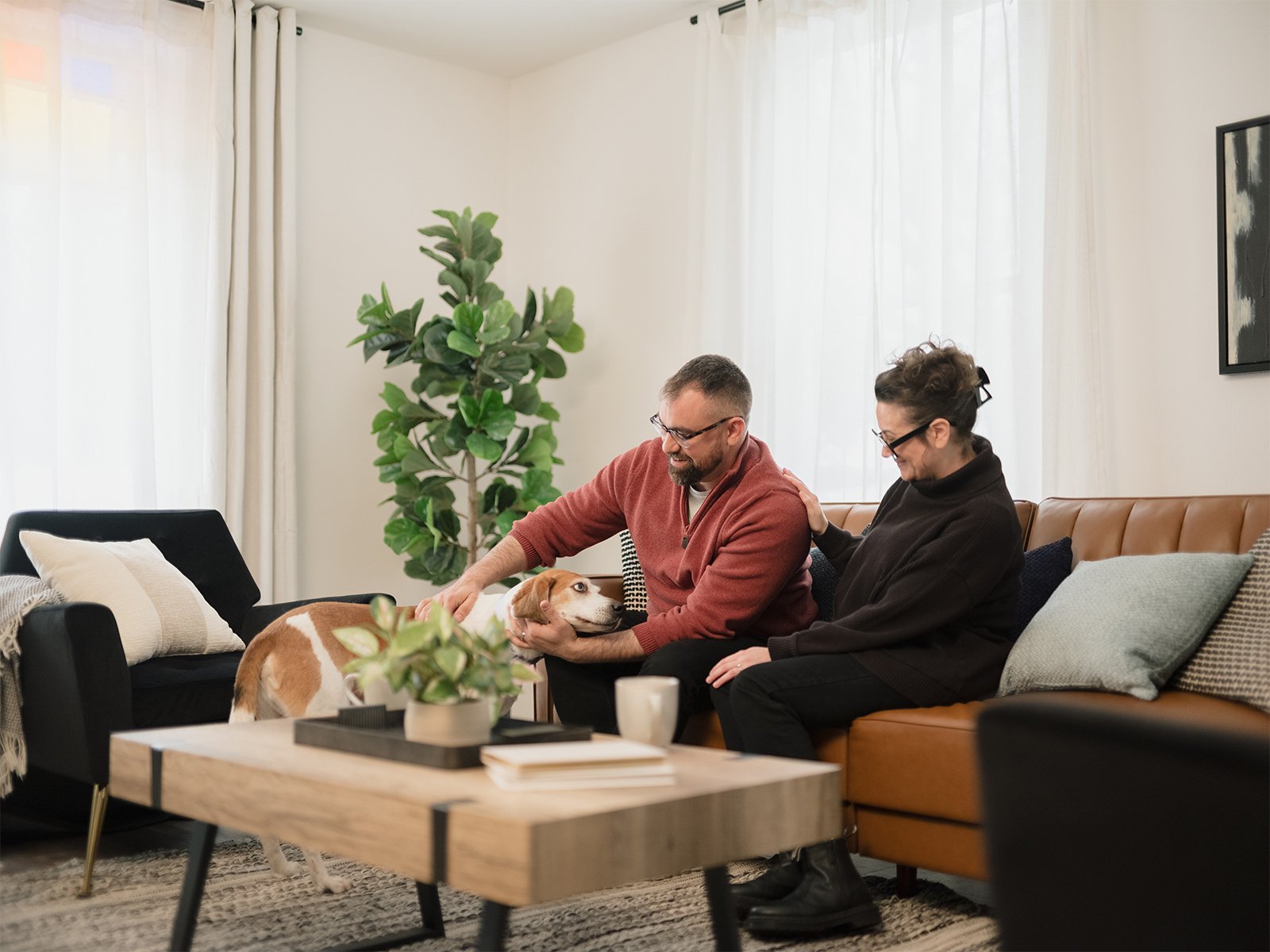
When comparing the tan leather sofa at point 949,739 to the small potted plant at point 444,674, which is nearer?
the small potted plant at point 444,674

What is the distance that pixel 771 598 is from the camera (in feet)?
8.60

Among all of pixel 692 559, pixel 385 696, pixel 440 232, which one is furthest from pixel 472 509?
pixel 385 696

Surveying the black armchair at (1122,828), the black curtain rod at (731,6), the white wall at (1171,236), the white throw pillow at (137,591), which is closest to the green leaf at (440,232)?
the black curtain rod at (731,6)

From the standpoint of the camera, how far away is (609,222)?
4.96m

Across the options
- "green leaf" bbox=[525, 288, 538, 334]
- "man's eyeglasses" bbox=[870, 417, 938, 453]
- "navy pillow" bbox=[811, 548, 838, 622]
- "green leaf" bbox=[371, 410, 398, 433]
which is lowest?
"navy pillow" bbox=[811, 548, 838, 622]

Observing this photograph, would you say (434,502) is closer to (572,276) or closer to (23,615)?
(572,276)

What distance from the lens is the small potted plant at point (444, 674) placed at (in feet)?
5.12

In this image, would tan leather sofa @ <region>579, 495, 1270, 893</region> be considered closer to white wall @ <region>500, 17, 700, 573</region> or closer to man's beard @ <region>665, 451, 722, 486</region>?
man's beard @ <region>665, 451, 722, 486</region>

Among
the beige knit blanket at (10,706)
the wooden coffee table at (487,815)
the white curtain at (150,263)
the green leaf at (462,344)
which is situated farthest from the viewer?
the green leaf at (462,344)

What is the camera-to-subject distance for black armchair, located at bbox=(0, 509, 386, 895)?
99.0 inches

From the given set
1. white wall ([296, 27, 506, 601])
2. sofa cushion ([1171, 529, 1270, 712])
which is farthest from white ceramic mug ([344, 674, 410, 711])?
white wall ([296, 27, 506, 601])

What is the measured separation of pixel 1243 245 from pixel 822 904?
2.06 meters

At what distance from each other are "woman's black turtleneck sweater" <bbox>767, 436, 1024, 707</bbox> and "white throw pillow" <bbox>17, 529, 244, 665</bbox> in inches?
60.7

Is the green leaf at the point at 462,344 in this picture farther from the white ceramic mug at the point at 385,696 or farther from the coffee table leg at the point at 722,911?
the coffee table leg at the point at 722,911
